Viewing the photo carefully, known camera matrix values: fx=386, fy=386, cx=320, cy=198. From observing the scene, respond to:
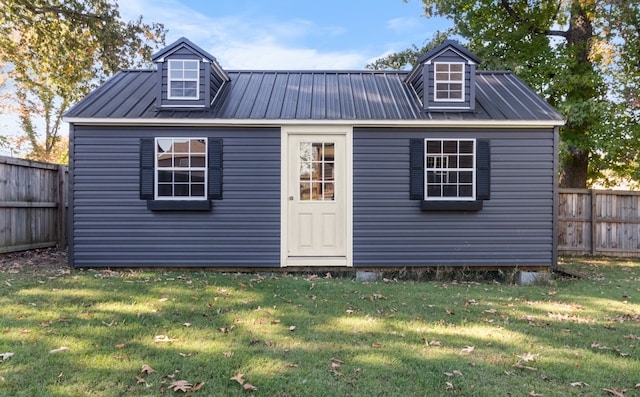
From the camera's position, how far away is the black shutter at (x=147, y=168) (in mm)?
6398

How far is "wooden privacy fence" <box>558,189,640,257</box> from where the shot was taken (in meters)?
8.99

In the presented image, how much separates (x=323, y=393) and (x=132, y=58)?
1356 centimetres

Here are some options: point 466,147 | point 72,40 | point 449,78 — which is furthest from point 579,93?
point 72,40

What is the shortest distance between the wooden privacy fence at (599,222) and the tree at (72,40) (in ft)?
44.0

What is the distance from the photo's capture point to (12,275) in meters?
5.64

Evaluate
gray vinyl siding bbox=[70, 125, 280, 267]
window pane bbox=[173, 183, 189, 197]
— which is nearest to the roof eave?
gray vinyl siding bbox=[70, 125, 280, 267]

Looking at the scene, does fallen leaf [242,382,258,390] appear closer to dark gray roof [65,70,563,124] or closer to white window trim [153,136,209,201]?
white window trim [153,136,209,201]

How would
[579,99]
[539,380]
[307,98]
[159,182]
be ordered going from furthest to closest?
[579,99] < [307,98] < [159,182] < [539,380]

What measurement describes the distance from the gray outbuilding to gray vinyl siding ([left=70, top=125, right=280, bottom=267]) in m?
0.02

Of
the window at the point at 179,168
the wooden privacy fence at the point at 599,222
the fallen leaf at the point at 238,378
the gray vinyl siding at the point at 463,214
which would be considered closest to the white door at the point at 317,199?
the gray vinyl siding at the point at 463,214

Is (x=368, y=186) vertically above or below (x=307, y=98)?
below

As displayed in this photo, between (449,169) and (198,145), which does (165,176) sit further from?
(449,169)

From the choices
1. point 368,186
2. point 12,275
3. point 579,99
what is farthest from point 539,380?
point 579,99

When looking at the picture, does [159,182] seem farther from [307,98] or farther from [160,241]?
[307,98]
